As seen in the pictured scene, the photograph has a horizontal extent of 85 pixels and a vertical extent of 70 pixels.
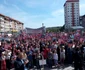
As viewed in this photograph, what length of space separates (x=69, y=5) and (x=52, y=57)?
135 metres

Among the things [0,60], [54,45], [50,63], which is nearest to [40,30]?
[54,45]

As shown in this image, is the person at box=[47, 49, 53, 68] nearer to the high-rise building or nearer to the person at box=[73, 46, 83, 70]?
the person at box=[73, 46, 83, 70]

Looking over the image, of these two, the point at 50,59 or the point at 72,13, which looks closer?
the point at 50,59

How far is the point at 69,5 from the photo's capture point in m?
146

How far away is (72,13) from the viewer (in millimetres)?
141250

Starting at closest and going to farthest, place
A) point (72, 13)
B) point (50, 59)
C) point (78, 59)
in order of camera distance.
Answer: point (78, 59), point (50, 59), point (72, 13)

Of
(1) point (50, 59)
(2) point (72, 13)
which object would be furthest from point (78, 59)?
(2) point (72, 13)

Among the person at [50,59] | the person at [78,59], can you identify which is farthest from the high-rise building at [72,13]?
the person at [78,59]

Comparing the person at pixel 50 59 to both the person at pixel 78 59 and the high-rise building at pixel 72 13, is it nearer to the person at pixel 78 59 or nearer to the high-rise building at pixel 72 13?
the person at pixel 78 59

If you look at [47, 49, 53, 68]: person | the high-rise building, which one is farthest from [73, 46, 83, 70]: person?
the high-rise building

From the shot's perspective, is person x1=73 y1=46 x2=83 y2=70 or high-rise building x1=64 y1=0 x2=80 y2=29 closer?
person x1=73 y1=46 x2=83 y2=70

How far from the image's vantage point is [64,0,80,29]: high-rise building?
137425mm

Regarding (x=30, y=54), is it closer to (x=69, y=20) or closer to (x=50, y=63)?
(x=50, y=63)

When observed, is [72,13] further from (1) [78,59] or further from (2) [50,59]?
(1) [78,59]
